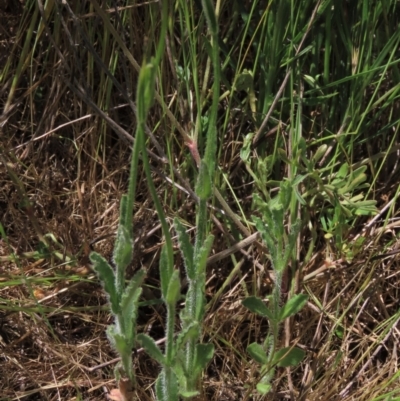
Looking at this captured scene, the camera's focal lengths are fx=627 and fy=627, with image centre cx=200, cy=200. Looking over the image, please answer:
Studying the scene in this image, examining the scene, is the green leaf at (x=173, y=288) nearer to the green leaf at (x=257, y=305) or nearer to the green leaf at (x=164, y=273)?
the green leaf at (x=164, y=273)

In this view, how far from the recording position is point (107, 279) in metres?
0.85

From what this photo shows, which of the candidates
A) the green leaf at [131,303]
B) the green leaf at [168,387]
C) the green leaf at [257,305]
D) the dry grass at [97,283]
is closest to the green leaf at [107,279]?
the green leaf at [131,303]

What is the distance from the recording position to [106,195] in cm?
134

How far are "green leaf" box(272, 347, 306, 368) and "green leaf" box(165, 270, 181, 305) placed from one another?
276mm

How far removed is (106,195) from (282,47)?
18.8 inches

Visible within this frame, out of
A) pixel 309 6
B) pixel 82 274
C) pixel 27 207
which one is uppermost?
pixel 309 6

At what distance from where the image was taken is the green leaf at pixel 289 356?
100 centimetres

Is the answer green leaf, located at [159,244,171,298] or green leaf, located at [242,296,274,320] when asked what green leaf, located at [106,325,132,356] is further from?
green leaf, located at [242,296,274,320]

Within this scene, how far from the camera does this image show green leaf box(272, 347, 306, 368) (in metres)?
1.00

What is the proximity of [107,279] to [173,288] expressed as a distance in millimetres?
111

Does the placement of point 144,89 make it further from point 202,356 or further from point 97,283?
point 97,283

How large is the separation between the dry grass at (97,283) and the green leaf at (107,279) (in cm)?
35

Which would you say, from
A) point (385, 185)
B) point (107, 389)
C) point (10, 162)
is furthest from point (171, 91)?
point (107, 389)

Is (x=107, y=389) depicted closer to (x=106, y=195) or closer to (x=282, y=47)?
(x=106, y=195)
